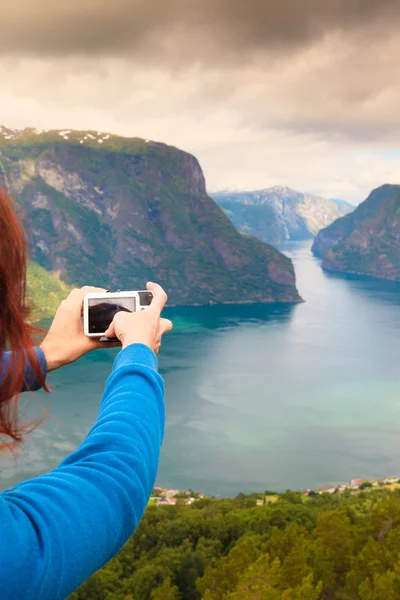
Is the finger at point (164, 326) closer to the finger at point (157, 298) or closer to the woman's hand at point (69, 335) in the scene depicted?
the finger at point (157, 298)

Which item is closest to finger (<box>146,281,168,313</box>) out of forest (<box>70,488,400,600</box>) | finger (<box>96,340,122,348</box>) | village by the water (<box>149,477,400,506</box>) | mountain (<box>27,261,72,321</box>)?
finger (<box>96,340,122,348</box>)

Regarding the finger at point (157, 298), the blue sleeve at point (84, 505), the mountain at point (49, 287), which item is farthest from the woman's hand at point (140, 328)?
the mountain at point (49, 287)

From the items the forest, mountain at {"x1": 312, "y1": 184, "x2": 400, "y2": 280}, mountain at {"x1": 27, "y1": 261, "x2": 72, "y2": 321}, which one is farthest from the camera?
mountain at {"x1": 312, "y1": 184, "x2": 400, "y2": 280}

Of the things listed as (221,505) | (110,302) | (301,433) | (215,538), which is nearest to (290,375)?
(301,433)

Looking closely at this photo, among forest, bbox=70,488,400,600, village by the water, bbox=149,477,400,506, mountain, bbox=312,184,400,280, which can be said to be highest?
mountain, bbox=312,184,400,280

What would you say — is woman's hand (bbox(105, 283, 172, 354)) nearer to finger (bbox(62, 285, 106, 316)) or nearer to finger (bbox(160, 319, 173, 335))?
finger (bbox(160, 319, 173, 335))

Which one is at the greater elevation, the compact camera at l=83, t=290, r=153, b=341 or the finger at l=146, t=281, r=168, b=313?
the finger at l=146, t=281, r=168, b=313

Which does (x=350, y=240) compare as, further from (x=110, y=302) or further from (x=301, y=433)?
(x=110, y=302)
